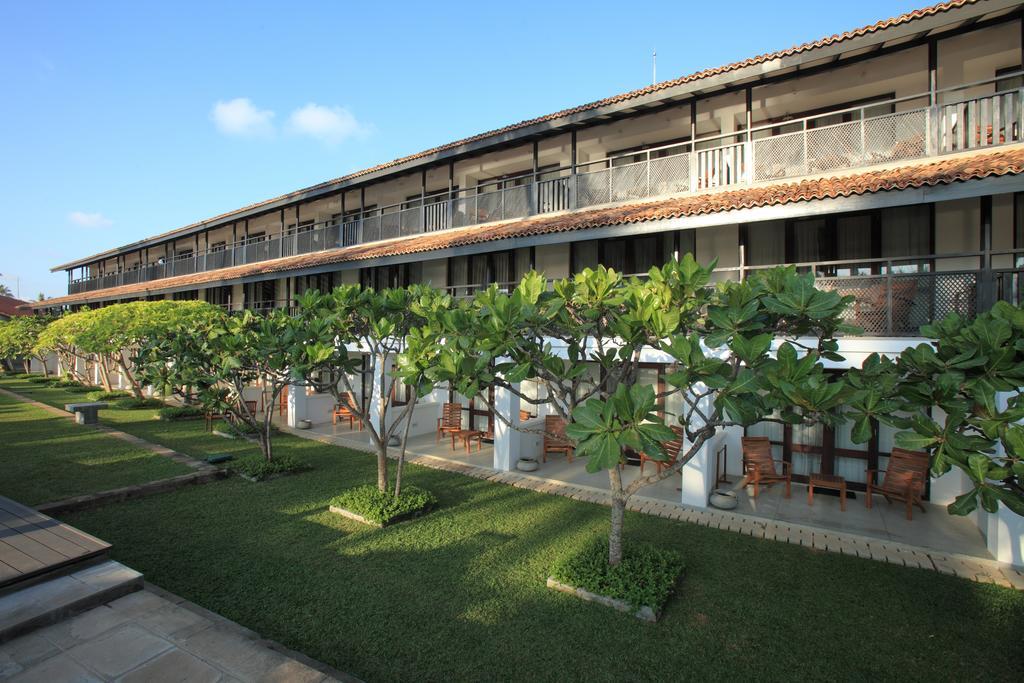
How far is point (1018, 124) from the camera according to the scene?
835cm

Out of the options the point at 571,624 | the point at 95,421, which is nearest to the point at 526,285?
the point at 571,624

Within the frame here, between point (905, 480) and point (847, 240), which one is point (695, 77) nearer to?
point (847, 240)

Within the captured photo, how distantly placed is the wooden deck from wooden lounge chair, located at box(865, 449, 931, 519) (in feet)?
36.4

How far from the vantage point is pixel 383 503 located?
7.68 meters

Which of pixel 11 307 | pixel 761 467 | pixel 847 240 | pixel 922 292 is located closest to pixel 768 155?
pixel 847 240

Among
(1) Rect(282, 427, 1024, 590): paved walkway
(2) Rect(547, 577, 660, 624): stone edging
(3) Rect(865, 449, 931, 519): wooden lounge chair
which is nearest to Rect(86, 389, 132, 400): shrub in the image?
(1) Rect(282, 427, 1024, 590): paved walkway

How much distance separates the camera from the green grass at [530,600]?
14.3ft

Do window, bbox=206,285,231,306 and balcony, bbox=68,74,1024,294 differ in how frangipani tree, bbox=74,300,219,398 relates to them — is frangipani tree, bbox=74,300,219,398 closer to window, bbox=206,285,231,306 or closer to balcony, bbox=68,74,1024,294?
window, bbox=206,285,231,306

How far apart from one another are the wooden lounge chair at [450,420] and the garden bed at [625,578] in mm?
7551

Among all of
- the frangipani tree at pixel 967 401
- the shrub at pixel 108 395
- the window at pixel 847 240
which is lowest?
the shrub at pixel 108 395

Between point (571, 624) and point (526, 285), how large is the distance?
3397mm

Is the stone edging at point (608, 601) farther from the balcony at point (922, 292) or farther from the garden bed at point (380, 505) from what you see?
the balcony at point (922, 292)

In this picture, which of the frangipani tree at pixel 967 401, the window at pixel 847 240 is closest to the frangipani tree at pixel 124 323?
the window at pixel 847 240

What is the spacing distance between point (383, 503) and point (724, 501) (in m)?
5.60
